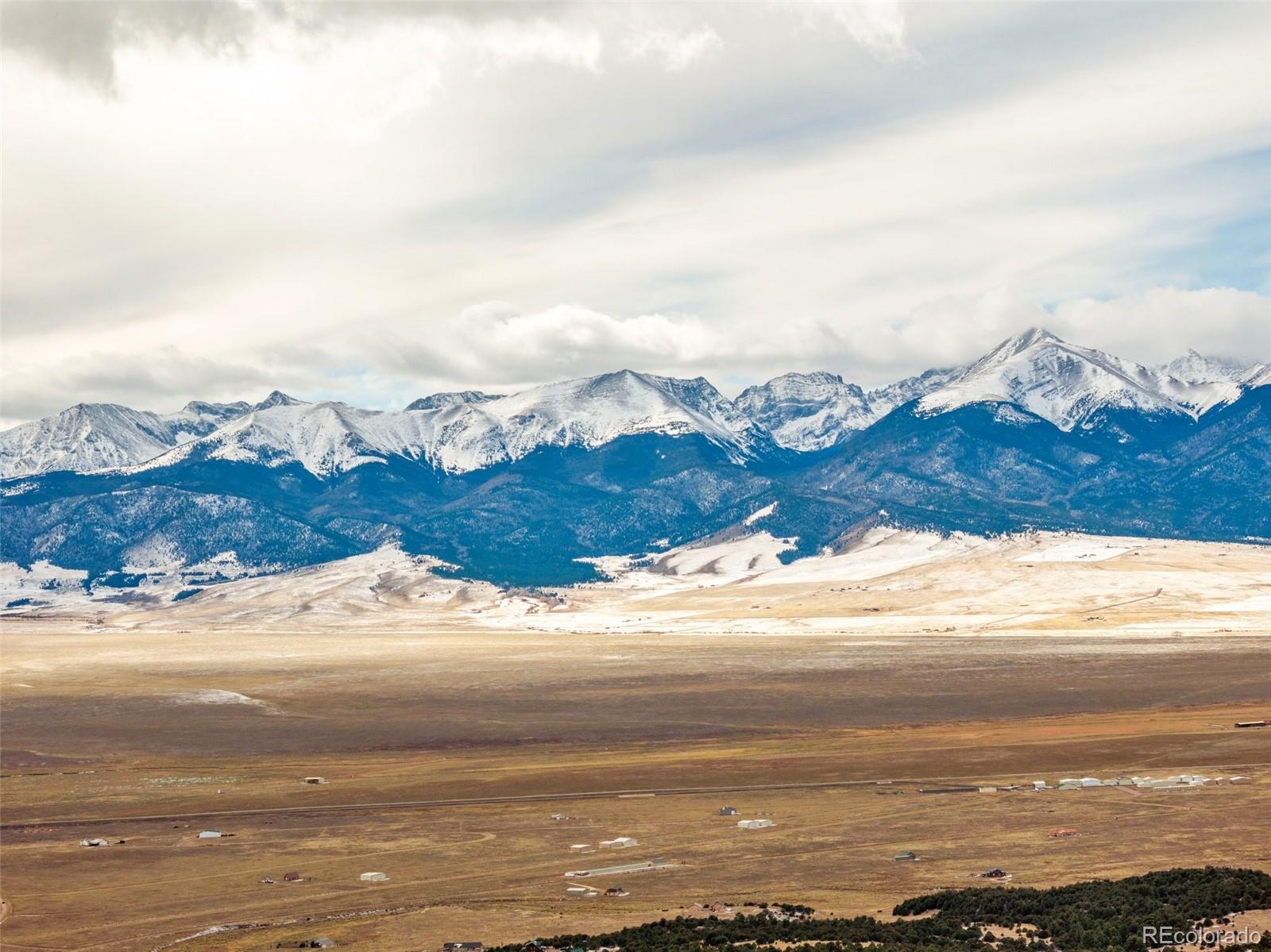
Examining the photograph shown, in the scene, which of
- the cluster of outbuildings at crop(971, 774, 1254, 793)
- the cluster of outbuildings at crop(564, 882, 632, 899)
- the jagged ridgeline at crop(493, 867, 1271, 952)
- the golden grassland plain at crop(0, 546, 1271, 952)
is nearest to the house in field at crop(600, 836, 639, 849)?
the golden grassland plain at crop(0, 546, 1271, 952)

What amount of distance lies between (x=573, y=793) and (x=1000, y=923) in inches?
1944

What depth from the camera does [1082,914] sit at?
181 feet

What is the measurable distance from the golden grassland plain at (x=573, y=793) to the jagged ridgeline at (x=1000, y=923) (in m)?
4.53

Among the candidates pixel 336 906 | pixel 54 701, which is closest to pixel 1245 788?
pixel 336 906

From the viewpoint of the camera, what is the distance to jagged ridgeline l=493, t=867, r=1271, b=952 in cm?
5191

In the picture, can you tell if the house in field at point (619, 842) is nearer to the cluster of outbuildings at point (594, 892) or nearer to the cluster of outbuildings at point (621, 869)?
the cluster of outbuildings at point (621, 869)

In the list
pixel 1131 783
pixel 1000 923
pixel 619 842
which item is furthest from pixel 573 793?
pixel 1000 923

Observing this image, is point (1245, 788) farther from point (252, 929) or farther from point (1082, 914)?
point (252, 929)

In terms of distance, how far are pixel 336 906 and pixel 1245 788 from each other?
227ft

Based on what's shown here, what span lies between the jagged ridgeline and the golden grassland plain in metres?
4.53

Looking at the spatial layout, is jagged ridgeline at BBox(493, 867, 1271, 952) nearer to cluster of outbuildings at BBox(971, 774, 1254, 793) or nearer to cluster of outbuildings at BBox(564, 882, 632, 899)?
cluster of outbuildings at BBox(564, 882, 632, 899)

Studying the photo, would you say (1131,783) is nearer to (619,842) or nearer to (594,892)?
(619,842)

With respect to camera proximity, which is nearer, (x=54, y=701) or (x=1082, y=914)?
(x=1082, y=914)

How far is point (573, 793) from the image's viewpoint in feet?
324
